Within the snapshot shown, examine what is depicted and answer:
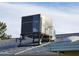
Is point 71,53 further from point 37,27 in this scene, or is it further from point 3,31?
point 3,31

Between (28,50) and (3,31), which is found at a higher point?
(3,31)

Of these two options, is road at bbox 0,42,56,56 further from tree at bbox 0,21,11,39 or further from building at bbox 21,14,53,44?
tree at bbox 0,21,11,39

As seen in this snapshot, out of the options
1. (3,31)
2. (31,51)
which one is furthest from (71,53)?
(3,31)

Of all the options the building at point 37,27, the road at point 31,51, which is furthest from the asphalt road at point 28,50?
the building at point 37,27

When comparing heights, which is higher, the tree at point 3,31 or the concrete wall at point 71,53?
the tree at point 3,31

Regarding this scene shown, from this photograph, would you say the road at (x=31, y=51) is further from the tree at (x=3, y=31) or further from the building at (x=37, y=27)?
the tree at (x=3, y=31)

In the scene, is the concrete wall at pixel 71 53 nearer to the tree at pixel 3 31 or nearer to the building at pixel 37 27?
the building at pixel 37 27

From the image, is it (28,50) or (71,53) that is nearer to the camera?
(71,53)

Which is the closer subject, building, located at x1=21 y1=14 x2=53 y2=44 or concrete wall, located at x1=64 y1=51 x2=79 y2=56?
concrete wall, located at x1=64 y1=51 x2=79 y2=56

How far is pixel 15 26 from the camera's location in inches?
242

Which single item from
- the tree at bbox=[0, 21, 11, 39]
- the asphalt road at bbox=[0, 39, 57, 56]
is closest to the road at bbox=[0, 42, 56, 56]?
the asphalt road at bbox=[0, 39, 57, 56]

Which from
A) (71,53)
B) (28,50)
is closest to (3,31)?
(28,50)

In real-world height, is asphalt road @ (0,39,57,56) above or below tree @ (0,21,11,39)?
below

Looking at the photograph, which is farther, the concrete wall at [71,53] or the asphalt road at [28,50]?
the asphalt road at [28,50]
